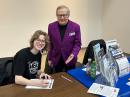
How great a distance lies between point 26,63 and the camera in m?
2.04

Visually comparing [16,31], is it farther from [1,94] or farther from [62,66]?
[1,94]

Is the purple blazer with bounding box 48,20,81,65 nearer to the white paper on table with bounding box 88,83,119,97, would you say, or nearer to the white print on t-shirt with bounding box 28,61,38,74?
the white print on t-shirt with bounding box 28,61,38,74

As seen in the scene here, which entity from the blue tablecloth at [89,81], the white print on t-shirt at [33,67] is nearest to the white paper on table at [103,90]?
the blue tablecloth at [89,81]

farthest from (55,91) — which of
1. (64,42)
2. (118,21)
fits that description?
(118,21)

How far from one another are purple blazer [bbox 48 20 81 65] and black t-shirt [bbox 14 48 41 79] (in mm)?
578

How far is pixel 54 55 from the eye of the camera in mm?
2777

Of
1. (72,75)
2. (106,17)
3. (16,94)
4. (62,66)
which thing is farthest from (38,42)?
(106,17)

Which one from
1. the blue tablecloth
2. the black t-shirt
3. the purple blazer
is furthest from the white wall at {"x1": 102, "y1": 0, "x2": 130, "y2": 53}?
the black t-shirt

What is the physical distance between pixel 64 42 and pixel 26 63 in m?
0.76

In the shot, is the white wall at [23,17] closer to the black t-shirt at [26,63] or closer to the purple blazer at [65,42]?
the purple blazer at [65,42]

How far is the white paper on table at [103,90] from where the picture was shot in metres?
1.66

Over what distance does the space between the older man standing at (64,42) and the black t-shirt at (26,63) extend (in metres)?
0.58

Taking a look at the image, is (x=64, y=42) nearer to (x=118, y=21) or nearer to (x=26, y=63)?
(x=26, y=63)

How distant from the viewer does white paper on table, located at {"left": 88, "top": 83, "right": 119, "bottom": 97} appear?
5.44 feet
